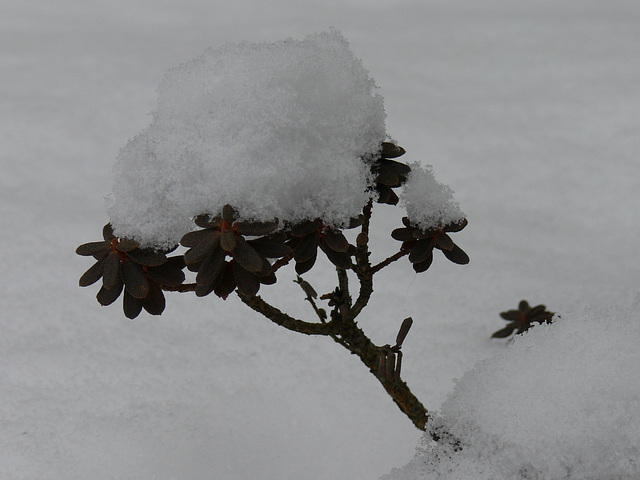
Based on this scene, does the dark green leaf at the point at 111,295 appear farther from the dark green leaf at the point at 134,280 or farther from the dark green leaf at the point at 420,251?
the dark green leaf at the point at 420,251

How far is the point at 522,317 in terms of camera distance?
2266mm

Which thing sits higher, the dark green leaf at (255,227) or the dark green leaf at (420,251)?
the dark green leaf at (255,227)

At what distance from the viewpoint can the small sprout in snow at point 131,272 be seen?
1.04 metres

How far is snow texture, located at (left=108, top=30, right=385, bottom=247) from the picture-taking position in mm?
1038

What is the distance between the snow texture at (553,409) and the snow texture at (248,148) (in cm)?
37

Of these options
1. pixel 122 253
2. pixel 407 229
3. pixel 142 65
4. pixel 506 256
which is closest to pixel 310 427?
pixel 407 229

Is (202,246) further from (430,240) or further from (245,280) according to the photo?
(430,240)

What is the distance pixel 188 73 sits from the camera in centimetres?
116

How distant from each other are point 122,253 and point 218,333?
3.73 ft

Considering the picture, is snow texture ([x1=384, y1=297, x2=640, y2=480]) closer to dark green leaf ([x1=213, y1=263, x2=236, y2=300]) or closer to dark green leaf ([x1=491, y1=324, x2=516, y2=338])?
dark green leaf ([x1=213, y1=263, x2=236, y2=300])

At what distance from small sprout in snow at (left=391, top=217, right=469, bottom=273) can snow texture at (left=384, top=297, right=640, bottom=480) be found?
195mm

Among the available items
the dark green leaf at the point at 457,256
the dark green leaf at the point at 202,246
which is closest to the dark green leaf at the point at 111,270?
the dark green leaf at the point at 202,246

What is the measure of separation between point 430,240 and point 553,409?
333 millimetres

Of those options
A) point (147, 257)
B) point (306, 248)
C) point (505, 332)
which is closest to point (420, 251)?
point (306, 248)
